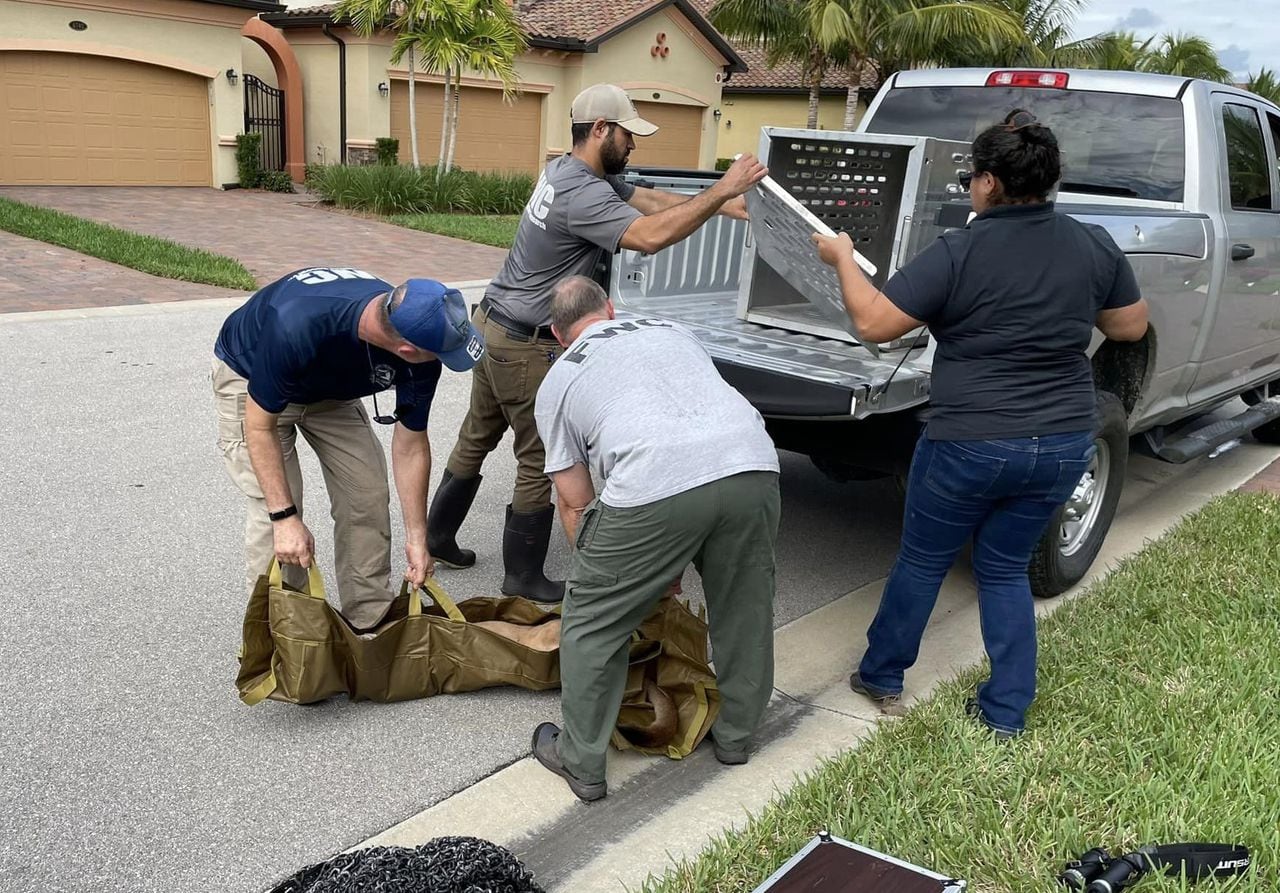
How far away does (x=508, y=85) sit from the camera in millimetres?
20750

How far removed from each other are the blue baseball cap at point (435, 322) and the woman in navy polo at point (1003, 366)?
1.16 m

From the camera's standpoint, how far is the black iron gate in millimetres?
22594

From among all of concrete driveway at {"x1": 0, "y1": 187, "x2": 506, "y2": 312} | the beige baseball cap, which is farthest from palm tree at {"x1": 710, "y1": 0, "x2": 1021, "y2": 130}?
the beige baseball cap

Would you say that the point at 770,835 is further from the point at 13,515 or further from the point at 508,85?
the point at 508,85

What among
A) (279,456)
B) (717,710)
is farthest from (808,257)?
(279,456)

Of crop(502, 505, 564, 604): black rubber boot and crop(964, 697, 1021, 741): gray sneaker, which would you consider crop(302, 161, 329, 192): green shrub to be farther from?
crop(964, 697, 1021, 741): gray sneaker

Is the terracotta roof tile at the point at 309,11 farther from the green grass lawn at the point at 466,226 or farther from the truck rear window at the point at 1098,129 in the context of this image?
the truck rear window at the point at 1098,129

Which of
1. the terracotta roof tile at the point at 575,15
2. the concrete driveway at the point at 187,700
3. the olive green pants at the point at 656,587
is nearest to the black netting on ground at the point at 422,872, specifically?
the concrete driveway at the point at 187,700

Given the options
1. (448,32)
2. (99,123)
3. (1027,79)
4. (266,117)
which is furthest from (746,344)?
(266,117)

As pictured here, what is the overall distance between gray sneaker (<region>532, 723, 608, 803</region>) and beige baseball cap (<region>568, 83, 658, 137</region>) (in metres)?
2.15

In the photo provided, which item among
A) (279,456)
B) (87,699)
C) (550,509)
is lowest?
(87,699)

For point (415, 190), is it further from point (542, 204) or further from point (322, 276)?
point (322, 276)

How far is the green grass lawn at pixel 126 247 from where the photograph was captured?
11321 mm

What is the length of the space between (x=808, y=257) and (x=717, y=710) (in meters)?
1.77
